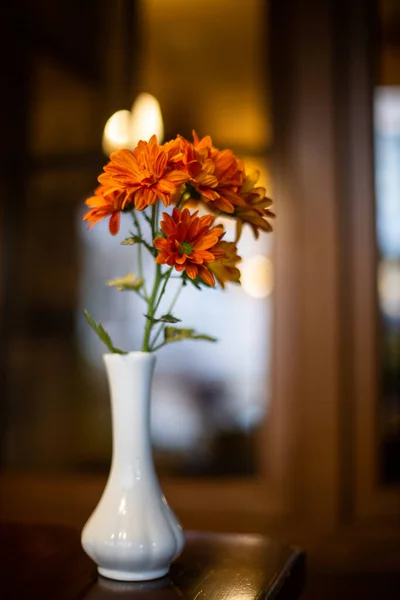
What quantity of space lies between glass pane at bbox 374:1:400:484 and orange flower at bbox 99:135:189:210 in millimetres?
1166

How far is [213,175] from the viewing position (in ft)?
3.14

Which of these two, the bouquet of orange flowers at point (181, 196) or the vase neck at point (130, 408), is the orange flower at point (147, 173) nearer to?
the bouquet of orange flowers at point (181, 196)

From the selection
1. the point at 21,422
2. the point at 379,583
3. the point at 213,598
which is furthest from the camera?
the point at 21,422

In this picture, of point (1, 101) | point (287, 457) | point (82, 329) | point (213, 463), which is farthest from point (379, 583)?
point (1, 101)

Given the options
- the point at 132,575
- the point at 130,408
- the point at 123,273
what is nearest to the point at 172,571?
the point at 132,575

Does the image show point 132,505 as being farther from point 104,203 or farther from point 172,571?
point 104,203

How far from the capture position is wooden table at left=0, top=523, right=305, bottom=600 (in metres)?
0.94

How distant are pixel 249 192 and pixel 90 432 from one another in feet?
4.63

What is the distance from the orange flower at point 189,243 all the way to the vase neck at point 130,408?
0.15 metres

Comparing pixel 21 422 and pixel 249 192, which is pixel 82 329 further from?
pixel 249 192

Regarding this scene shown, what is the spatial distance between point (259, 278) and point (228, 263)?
3.71 feet

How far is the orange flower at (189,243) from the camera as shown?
36.1 inches

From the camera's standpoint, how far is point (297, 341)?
199 cm

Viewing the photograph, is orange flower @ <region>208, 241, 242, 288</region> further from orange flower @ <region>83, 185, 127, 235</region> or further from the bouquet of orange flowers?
orange flower @ <region>83, 185, 127, 235</region>
